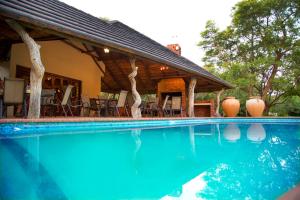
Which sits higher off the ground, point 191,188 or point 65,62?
point 65,62

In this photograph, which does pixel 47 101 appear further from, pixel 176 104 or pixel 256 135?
pixel 256 135

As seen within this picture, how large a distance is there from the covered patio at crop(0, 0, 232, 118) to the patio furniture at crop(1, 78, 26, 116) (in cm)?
25

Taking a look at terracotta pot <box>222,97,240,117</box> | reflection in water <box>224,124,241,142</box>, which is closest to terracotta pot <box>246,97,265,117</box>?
terracotta pot <box>222,97,240,117</box>

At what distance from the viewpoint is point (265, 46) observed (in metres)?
16.8

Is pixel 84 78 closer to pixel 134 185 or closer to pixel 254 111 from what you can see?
pixel 254 111

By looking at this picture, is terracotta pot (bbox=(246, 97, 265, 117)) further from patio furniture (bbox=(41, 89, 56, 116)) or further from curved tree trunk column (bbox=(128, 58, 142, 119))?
patio furniture (bbox=(41, 89, 56, 116))

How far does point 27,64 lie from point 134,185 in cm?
887

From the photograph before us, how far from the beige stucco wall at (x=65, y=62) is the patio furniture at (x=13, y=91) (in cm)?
349

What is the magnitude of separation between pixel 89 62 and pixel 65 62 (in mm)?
1645

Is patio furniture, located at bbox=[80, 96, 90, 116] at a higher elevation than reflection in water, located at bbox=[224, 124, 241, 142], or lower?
higher

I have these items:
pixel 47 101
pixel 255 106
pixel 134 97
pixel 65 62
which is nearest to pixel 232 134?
pixel 134 97

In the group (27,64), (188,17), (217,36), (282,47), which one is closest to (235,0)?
(217,36)

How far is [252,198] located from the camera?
199 centimetres

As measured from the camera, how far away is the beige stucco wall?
932 centimetres
